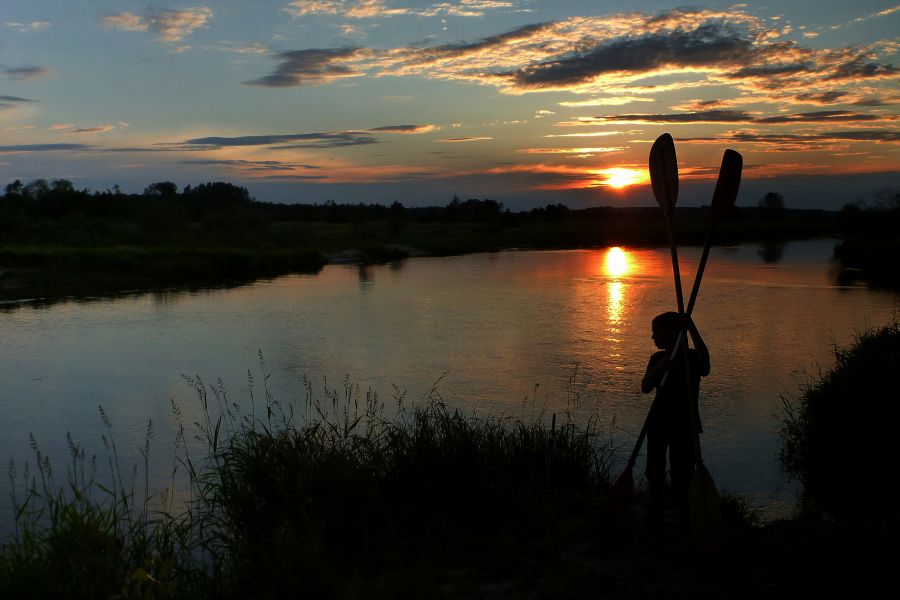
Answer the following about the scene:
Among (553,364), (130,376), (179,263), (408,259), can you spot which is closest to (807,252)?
(408,259)

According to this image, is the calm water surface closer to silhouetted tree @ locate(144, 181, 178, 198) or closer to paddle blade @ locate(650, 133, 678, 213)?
paddle blade @ locate(650, 133, 678, 213)

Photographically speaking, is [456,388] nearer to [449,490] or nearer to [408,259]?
[449,490]

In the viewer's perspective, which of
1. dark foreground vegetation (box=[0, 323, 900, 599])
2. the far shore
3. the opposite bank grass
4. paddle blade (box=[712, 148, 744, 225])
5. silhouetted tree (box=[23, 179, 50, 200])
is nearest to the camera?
dark foreground vegetation (box=[0, 323, 900, 599])

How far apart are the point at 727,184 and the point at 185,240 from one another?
108 ft

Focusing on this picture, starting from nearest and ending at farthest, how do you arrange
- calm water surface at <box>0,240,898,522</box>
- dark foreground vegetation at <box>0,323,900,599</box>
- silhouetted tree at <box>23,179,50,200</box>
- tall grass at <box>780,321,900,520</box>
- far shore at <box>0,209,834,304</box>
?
dark foreground vegetation at <box>0,323,900,599</box> < tall grass at <box>780,321,900,520</box> < calm water surface at <box>0,240,898,522</box> < far shore at <box>0,209,834,304</box> < silhouetted tree at <box>23,179,50,200</box>

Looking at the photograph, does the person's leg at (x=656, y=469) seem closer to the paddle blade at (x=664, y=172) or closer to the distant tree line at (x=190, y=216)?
the paddle blade at (x=664, y=172)

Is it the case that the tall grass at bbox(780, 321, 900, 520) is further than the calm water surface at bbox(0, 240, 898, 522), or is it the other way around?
the calm water surface at bbox(0, 240, 898, 522)

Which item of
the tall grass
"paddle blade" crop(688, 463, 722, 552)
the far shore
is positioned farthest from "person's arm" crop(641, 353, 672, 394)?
the far shore

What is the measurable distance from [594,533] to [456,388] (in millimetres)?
5551

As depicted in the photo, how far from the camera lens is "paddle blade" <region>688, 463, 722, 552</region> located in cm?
405

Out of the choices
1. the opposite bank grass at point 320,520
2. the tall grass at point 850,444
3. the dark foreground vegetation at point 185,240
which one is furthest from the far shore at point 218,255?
the tall grass at point 850,444

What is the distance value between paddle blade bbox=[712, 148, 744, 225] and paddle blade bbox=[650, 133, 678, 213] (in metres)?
0.27

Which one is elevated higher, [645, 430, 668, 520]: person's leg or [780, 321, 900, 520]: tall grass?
[645, 430, 668, 520]: person's leg

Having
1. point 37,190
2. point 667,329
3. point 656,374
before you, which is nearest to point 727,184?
point 667,329
